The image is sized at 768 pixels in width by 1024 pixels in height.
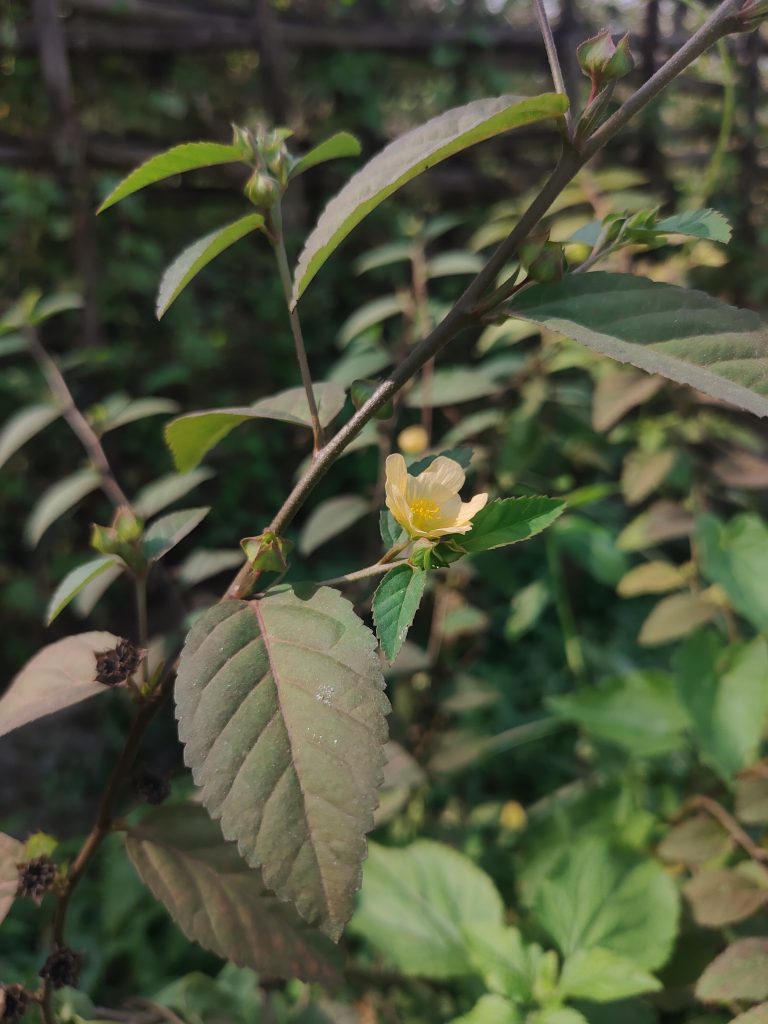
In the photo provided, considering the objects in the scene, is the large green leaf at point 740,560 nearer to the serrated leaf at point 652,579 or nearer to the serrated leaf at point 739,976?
the serrated leaf at point 652,579

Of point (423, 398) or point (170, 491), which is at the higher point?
point (423, 398)

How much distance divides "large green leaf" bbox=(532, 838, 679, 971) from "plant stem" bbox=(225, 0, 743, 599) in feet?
2.02

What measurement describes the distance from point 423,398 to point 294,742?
935mm

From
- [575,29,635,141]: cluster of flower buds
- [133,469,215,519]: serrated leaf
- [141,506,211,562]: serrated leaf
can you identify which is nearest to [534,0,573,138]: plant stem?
[575,29,635,141]: cluster of flower buds

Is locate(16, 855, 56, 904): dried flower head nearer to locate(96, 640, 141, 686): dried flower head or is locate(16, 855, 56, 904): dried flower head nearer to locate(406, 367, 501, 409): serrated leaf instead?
locate(96, 640, 141, 686): dried flower head

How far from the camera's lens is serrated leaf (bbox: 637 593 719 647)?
1.21m

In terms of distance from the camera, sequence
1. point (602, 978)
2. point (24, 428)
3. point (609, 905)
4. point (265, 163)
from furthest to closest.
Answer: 1. point (24, 428)
2. point (609, 905)
3. point (602, 978)
4. point (265, 163)

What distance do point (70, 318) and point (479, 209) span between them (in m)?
1.32

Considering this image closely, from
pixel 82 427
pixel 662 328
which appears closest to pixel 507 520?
pixel 662 328

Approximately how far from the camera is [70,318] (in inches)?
93.9

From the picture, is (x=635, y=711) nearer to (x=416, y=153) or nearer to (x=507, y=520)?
(x=507, y=520)

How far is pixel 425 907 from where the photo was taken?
107cm

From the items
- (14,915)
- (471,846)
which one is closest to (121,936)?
(14,915)

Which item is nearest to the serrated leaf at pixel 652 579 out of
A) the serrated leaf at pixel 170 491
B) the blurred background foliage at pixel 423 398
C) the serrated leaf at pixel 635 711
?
the blurred background foliage at pixel 423 398
